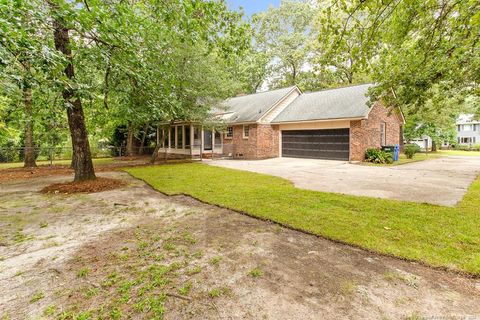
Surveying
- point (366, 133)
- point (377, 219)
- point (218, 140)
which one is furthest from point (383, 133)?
point (377, 219)

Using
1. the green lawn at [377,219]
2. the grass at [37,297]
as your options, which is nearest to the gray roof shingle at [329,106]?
the green lawn at [377,219]

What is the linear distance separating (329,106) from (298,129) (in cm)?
266

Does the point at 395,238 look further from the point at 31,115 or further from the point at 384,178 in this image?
the point at 31,115

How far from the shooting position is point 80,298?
2412mm

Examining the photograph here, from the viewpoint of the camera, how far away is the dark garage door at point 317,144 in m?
15.7

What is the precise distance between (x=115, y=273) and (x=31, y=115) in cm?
1206

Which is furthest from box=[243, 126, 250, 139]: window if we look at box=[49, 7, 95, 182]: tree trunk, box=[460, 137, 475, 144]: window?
box=[460, 137, 475, 144]: window

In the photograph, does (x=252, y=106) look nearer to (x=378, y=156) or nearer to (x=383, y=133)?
(x=383, y=133)

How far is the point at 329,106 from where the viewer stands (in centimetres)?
1725

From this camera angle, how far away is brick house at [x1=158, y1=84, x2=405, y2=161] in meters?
15.3

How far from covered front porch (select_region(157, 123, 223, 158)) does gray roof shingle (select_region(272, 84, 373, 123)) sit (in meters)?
5.27

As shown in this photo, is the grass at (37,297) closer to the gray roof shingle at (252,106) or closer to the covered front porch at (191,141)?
the covered front porch at (191,141)

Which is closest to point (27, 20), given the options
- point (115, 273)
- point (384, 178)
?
point (115, 273)

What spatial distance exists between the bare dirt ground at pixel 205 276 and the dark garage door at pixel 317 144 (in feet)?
42.5
